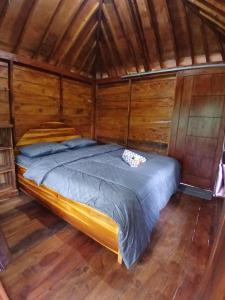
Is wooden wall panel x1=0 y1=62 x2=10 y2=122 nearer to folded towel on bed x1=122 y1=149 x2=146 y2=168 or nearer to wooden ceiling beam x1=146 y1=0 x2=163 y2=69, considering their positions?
folded towel on bed x1=122 y1=149 x2=146 y2=168

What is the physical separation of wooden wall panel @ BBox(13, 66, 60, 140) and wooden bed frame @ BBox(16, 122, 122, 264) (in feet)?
0.58

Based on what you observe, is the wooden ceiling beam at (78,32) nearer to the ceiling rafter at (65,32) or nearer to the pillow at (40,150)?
the ceiling rafter at (65,32)

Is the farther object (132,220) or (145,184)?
(145,184)

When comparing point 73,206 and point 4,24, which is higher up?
point 4,24

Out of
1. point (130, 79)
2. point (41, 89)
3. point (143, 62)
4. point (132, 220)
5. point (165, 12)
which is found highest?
point (165, 12)

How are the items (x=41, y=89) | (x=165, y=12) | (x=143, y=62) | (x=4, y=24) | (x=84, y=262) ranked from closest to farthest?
1. (x=84, y=262)
2. (x=4, y=24)
3. (x=165, y=12)
4. (x=41, y=89)
5. (x=143, y=62)

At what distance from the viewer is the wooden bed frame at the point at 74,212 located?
5.15 feet

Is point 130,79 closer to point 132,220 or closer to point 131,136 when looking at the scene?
point 131,136

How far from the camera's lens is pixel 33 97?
10.1 ft

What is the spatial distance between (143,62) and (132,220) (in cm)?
314

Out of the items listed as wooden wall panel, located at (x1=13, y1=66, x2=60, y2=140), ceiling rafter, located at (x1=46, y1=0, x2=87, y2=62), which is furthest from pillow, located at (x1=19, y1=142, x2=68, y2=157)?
ceiling rafter, located at (x1=46, y1=0, x2=87, y2=62)

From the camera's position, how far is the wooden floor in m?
1.30

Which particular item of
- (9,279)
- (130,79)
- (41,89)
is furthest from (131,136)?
(9,279)

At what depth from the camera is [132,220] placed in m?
1.42
